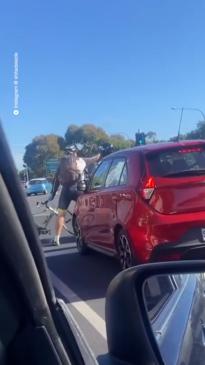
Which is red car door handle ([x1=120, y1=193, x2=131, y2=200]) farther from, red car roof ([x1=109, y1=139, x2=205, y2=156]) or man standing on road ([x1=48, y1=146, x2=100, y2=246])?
man standing on road ([x1=48, y1=146, x2=100, y2=246])

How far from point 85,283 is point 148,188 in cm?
153

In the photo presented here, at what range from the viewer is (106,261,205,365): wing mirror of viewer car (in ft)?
5.32

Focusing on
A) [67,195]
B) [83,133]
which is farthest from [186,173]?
[83,133]

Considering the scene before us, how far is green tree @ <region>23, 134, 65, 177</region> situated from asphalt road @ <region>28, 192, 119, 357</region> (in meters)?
48.6

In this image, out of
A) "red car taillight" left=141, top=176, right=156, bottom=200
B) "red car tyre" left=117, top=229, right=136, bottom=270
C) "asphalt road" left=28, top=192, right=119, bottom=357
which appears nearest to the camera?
"asphalt road" left=28, top=192, right=119, bottom=357

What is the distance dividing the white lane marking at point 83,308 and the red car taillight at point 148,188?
1.35 metres

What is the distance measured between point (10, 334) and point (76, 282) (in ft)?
19.8

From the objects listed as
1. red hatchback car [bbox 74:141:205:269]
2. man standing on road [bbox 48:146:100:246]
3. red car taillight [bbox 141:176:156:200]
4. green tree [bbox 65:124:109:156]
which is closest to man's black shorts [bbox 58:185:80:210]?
man standing on road [bbox 48:146:100:246]

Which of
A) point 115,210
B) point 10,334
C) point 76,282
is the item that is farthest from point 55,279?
point 10,334

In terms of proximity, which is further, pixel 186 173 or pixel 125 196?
pixel 125 196

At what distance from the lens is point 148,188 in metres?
6.56

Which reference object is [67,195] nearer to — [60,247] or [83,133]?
[60,247]

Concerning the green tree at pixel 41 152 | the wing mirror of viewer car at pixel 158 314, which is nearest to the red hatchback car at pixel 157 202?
the wing mirror of viewer car at pixel 158 314

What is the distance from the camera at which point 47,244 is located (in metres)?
11.2
